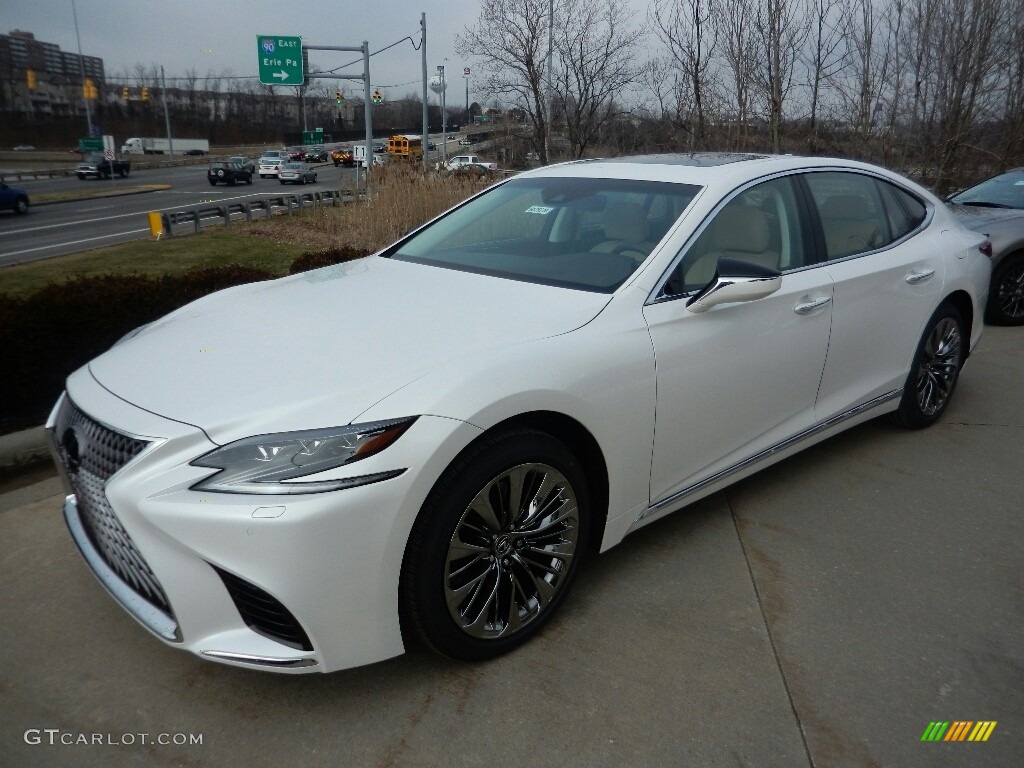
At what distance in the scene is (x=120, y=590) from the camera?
2475mm

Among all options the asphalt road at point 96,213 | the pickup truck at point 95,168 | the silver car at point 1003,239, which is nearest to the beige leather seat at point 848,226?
the silver car at point 1003,239

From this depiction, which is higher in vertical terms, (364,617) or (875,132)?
(875,132)

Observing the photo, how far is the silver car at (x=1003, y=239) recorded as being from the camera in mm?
7363

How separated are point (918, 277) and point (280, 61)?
3026cm

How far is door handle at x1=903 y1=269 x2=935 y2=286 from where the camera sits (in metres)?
4.24

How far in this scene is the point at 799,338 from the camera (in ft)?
11.7

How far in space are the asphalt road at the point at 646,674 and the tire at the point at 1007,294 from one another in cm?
470

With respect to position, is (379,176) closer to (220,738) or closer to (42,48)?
(220,738)

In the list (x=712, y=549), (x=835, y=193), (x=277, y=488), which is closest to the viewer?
(x=277, y=488)

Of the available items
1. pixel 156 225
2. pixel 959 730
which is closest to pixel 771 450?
pixel 959 730

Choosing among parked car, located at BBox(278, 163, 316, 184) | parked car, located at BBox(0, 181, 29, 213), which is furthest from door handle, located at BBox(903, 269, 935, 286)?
parked car, located at BBox(278, 163, 316, 184)

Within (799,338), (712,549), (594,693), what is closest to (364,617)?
(594,693)

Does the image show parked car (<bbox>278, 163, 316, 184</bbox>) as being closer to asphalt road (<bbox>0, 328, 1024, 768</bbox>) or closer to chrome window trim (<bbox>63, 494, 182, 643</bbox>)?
asphalt road (<bbox>0, 328, 1024, 768</bbox>)

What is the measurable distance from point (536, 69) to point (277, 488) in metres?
13.6
